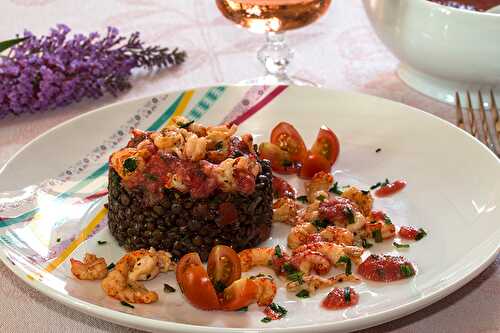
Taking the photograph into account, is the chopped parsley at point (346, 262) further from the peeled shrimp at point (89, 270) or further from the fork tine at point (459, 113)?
the fork tine at point (459, 113)

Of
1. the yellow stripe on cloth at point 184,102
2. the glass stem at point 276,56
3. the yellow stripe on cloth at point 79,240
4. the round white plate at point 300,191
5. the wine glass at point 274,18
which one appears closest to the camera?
the round white plate at point 300,191

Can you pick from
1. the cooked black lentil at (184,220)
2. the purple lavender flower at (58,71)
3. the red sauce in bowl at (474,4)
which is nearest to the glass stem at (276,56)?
the purple lavender flower at (58,71)

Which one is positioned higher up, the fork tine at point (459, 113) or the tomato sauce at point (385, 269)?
the tomato sauce at point (385, 269)

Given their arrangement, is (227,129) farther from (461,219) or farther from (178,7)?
(178,7)

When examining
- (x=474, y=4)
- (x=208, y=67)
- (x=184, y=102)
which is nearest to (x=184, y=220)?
(x=184, y=102)

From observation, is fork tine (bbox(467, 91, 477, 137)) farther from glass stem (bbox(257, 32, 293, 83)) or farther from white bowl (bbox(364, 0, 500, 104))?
glass stem (bbox(257, 32, 293, 83))

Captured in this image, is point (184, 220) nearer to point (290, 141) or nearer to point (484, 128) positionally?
point (290, 141)

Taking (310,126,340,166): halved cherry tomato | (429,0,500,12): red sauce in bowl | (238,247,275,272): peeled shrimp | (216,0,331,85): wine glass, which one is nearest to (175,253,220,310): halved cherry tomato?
(238,247,275,272): peeled shrimp

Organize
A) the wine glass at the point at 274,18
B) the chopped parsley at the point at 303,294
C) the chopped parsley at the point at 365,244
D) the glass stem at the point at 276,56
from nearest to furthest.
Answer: the chopped parsley at the point at 303,294 < the chopped parsley at the point at 365,244 < the wine glass at the point at 274,18 < the glass stem at the point at 276,56
